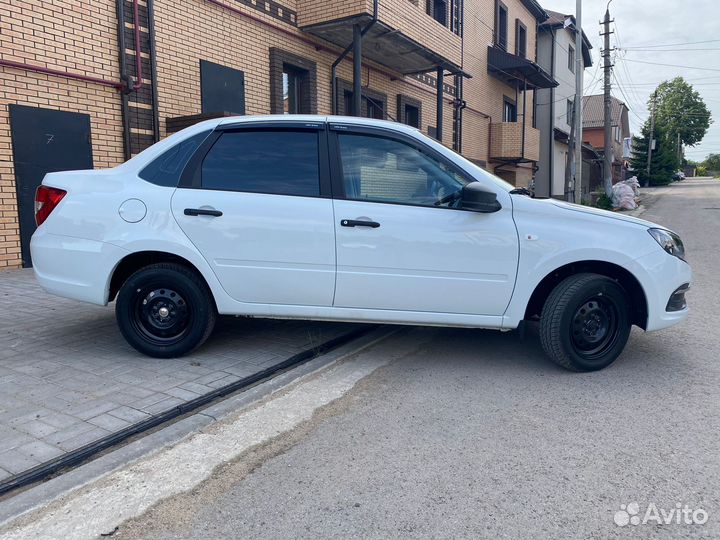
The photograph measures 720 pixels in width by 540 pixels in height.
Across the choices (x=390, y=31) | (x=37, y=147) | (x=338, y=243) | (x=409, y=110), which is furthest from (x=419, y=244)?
(x=409, y=110)

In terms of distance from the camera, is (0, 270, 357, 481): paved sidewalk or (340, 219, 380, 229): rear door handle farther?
(340, 219, 380, 229): rear door handle

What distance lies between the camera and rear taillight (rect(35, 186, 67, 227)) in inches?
167

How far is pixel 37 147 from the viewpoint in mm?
7777

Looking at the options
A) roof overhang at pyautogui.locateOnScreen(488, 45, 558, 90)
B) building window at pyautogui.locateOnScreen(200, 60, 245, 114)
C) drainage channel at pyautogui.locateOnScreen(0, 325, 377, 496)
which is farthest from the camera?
roof overhang at pyautogui.locateOnScreen(488, 45, 558, 90)

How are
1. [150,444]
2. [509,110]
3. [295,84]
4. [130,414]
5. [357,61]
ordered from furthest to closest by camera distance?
1. [509,110]
2. [295,84]
3. [357,61]
4. [130,414]
5. [150,444]

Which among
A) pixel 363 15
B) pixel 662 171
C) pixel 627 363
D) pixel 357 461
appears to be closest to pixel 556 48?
pixel 363 15

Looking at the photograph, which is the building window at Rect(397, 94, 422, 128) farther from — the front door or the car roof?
the front door

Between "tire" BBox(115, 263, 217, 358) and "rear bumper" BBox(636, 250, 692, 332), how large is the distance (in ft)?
10.9

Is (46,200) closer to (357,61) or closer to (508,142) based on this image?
(357,61)

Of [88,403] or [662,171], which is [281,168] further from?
[662,171]

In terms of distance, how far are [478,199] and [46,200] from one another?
10.8 ft

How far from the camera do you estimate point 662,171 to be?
56125mm

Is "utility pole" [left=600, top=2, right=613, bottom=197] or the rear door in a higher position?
"utility pole" [left=600, top=2, right=613, bottom=197]

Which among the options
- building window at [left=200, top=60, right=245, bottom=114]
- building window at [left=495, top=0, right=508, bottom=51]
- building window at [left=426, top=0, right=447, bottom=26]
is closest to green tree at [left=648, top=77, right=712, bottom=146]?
building window at [left=495, top=0, right=508, bottom=51]
